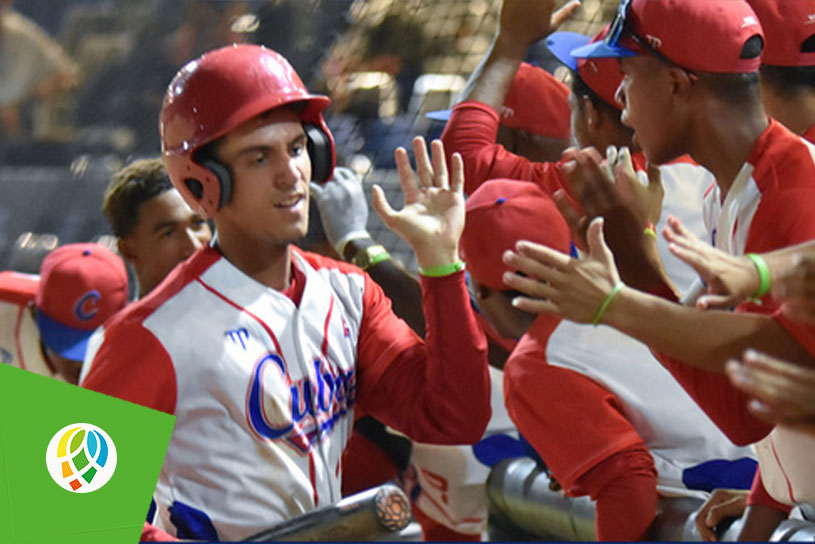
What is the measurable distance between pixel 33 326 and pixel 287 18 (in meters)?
2.25

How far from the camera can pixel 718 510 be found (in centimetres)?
133

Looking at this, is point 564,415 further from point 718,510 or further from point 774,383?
point 774,383

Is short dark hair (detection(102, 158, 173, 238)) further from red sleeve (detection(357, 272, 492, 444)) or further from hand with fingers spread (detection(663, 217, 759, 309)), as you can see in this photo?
hand with fingers spread (detection(663, 217, 759, 309))

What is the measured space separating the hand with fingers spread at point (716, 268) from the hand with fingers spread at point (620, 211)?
0.22m

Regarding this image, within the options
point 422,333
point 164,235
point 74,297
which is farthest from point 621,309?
point 74,297

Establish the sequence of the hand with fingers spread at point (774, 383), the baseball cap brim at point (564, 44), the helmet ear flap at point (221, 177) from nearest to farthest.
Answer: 1. the hand with fingers spread at point (774, 383)
2. the helmet ear flap at point (221, 177)
3. the baseball cap brim at point (564, 44)

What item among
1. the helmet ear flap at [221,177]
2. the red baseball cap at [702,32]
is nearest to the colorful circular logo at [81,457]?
the helmet ear flap at [221,177]

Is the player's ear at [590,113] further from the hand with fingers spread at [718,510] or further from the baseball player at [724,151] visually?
the hand with fingers spread at [718,510]

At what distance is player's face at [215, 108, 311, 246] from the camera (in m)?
1.29

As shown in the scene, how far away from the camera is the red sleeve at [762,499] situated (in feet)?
4.14

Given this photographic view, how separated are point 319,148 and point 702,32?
45 centimetres

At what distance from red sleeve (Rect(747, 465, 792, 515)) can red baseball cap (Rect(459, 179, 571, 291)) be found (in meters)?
Result: 0.38

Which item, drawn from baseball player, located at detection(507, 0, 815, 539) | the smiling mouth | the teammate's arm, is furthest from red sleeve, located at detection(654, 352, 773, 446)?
the smiling mouth

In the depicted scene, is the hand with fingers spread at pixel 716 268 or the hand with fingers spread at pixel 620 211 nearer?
the hand with fingers spread at pixel 716 268
